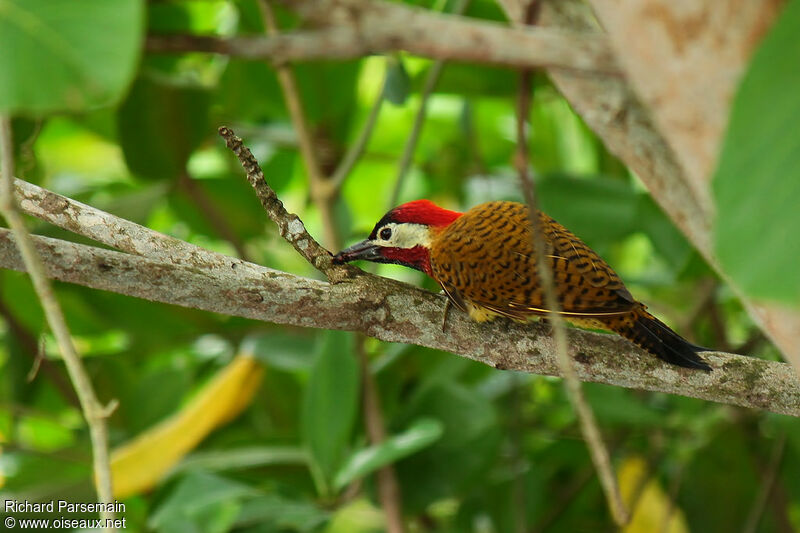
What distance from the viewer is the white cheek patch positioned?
5.03 feet

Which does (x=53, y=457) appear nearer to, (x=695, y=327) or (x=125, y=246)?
(x=125, y=246)

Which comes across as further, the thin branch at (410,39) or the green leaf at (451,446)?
the green leaf at (451,446)

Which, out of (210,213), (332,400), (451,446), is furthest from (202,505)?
(210,213)

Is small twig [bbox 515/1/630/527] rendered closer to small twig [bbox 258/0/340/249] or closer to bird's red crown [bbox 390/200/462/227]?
bird's red crown [bbox 390/200/462/227]

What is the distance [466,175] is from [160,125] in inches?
34.3

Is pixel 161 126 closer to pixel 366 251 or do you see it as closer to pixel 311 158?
pixel 311 158

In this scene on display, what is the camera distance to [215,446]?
1957 mm

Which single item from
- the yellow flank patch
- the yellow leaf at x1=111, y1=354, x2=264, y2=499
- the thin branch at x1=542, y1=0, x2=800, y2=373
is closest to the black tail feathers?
the yellow flank patch

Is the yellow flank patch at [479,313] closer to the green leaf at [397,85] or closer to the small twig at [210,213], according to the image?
the green leaf at [397,85]

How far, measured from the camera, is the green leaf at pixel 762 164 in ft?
1.45

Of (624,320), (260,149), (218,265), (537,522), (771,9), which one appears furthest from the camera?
(260,149)

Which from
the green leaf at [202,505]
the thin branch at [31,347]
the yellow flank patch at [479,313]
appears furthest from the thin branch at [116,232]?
the thin branch at [31,347]

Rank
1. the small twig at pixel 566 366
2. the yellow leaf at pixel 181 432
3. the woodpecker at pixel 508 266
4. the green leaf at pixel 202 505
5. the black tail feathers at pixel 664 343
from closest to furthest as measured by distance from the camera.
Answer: the small twig at pixel 566 366, the black tail feathers at pixel 664 343, the woodpecker at pixel 508 266, the green leaf at pixel 202 505, the yellow leaf at pixel 181 432

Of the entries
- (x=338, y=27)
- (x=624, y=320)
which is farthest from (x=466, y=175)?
(x=338, y=27)
